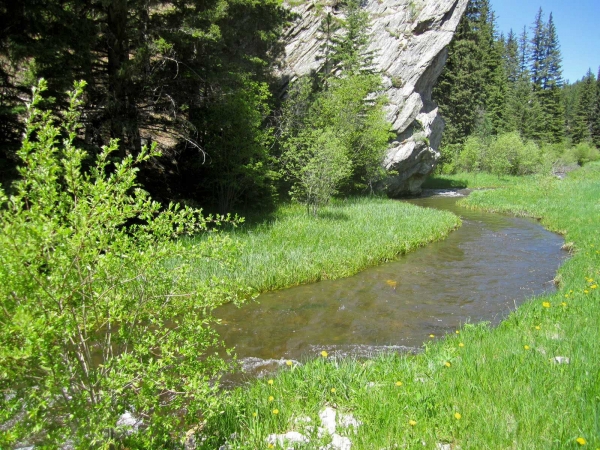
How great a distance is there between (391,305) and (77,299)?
7.09 metres

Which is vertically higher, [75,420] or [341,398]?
[75,420]

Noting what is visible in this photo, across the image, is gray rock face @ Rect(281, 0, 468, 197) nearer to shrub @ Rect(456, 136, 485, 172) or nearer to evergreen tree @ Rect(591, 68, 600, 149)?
shrub @ Rect(456, 136, 485, 172)

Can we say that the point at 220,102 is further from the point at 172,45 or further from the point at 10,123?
the point at 10,123

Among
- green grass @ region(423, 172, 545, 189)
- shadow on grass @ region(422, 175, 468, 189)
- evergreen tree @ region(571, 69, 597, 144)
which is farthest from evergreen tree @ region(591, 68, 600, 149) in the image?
shadow on grass @ region(422, 175, 468, 189)

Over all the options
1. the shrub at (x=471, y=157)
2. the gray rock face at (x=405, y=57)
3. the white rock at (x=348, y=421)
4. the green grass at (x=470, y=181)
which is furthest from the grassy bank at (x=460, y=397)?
the shrub at (x=471, y=157)

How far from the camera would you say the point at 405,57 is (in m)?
28.5

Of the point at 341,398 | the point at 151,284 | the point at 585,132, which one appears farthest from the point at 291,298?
the point at 585,132

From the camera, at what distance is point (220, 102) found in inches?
558

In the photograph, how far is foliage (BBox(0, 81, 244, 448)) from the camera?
2469 millimetres

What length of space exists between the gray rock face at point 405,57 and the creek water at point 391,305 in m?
15.0

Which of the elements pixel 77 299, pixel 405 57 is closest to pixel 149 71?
pixel 77 299

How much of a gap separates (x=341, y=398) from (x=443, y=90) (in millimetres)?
51291

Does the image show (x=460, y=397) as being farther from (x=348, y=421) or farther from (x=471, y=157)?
(x=471, y=157)

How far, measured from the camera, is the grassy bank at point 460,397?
129 inches
